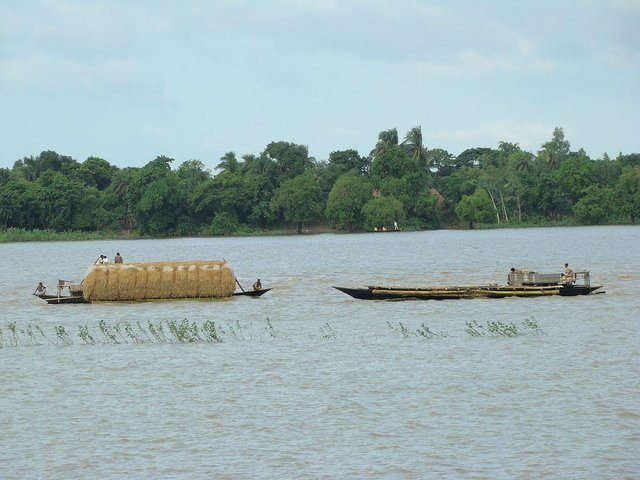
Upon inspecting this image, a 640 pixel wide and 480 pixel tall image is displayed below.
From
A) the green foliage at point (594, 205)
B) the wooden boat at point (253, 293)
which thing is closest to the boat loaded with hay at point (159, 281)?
the wooden boat at point (253, 293)

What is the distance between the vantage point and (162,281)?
165ft

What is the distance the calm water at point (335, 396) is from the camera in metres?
20.7

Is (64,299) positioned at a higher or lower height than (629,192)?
lower

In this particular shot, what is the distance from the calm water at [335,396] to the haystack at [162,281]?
771 millimetres

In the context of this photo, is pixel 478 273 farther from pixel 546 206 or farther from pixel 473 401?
pixel 546 206

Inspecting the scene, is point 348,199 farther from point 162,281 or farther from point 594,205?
point 162,281

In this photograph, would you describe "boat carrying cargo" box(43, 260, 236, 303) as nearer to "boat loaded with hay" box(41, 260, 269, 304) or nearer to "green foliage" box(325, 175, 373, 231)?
"boat loaded with hay" box(41, 260, 269, 304)

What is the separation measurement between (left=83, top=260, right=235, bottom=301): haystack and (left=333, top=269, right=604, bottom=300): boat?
5870 millimetres

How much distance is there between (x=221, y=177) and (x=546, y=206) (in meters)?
55.1

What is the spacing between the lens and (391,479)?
1933 cm

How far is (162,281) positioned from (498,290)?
1532 centimetres

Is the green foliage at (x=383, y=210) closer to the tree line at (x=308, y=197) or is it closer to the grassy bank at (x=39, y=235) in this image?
the tree line at (x=308, y=197)

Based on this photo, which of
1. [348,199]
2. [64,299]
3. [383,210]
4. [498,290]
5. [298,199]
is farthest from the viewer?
[383,210]

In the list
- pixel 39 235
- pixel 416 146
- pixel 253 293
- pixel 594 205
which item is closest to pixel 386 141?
pixel 416 146
